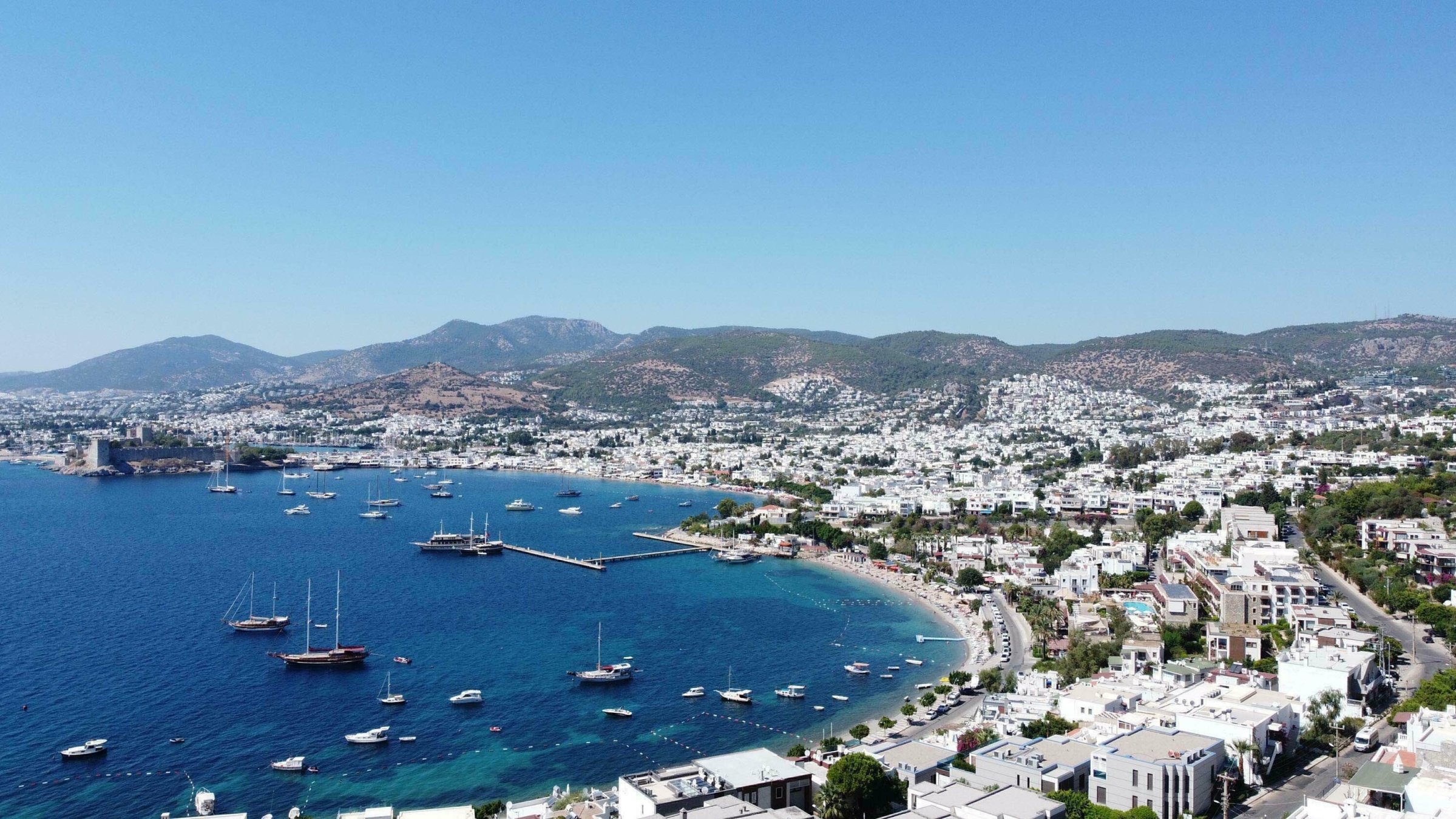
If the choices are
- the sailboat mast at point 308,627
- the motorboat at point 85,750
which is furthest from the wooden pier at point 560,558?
the motorboat at point 85,750

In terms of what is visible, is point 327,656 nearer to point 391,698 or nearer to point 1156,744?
point 391,698

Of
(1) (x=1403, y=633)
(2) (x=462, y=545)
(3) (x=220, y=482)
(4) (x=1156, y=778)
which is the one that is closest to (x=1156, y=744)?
(4) (x=1156, y=778)

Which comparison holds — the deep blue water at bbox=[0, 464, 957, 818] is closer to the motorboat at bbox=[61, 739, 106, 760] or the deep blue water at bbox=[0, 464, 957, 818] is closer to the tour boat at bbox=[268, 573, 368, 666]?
the motorboat at bbox=[61, 739, 106, 760]

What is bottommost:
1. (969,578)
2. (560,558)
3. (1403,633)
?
(560,558)

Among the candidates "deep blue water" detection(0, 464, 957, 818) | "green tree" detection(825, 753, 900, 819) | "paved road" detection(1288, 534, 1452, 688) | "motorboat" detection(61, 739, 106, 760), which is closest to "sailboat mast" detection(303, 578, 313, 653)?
"deep blue water" detection(0, 464, 957, 818)

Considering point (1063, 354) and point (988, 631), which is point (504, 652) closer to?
point (988, 631)

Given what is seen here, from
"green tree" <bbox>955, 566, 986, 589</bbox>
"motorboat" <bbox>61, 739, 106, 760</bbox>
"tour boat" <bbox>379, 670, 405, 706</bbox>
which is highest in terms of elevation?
"green tree" <bbox>955, 566, 986, 589</bbox>
